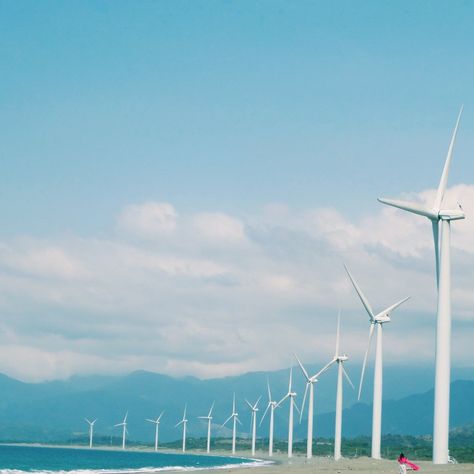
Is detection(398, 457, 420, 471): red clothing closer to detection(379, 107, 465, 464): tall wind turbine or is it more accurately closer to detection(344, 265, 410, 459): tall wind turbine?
detection(379, 107, 465, 464): tall wind turbine

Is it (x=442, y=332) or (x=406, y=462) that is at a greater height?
(x=442, y=332)

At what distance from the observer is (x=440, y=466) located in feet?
181

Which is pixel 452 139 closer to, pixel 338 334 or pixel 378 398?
pixel 378 398

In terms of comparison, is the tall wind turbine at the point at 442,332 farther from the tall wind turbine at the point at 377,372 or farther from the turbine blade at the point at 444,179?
the tall wind turbine at the point at 377,372

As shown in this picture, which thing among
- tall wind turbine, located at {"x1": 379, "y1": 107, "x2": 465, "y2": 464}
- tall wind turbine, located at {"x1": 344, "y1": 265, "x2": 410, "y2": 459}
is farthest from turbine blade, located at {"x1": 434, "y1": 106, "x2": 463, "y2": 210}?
tall wind turbine, located at {"x1": 344, "y1": 265, "x2": 410, "y2": 459}

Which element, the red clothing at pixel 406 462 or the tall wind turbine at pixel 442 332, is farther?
the tall wind turbine at pixel 442 332

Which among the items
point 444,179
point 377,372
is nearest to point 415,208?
point 444,179

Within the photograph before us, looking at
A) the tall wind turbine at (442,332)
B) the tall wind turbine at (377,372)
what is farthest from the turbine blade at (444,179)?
the tall wind turbine at (377,372)

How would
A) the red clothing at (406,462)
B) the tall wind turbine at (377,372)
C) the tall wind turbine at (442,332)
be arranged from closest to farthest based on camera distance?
the red clothing at (406,462) → the tall wind turbine at (442,332) → the tall wind turbine at (377,372)

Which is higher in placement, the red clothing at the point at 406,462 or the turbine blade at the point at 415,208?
the turbine blade at the point at 415,208

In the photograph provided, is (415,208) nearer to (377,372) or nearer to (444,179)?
(444,179)

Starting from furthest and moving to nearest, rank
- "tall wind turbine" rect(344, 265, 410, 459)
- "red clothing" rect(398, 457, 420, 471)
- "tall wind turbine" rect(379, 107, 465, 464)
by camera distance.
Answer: "tall wind turbine" rect(344, 265, 410, 459) < "tall wind turbine" rect(379, 107, 465, 464) < "red clothing" rect(398, 457, 420, 471)

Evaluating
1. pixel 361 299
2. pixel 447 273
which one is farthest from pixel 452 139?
pixel 361 299

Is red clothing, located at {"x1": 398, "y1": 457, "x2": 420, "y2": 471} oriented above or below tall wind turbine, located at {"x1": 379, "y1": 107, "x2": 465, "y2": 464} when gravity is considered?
below
